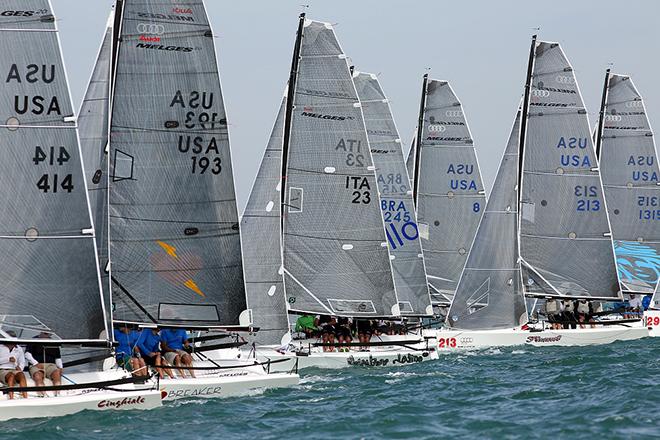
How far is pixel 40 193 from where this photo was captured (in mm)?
19891

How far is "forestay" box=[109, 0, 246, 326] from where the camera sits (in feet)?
75.9

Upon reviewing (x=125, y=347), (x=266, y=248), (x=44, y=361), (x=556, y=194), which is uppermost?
(x=556, y=194)

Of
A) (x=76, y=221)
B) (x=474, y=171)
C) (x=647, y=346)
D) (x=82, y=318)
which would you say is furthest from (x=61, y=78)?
(x=474, y=171)

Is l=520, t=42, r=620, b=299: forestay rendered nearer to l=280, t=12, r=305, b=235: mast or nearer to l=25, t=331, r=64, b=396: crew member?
l=280, t=12, r=305, b=235: mast

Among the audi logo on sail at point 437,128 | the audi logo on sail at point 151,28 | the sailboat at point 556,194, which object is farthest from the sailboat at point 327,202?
the audi logo on sail at point 437,128

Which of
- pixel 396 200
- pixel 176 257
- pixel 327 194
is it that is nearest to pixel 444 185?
pixel 396 200

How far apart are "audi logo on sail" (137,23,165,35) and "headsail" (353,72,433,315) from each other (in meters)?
13.5

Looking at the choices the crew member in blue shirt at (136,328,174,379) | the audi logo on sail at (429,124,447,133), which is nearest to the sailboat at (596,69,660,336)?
the audi logo on sail at (429,124,447,133)

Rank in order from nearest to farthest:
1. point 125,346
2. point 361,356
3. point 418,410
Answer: point 418,410 < point 125,346 < point 361,356

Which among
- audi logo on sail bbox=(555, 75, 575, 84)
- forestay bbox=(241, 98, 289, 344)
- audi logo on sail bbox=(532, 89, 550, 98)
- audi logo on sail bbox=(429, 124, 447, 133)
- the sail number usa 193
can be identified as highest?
audi logo on sail bbox=(555, 75, 575, 84)

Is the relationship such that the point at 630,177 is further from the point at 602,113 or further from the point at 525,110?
the point at 525,110

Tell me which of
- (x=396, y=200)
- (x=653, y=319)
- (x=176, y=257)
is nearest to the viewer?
(x=176, y=257)

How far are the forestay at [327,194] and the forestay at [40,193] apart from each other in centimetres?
1046

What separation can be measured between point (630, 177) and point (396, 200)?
454 inches
